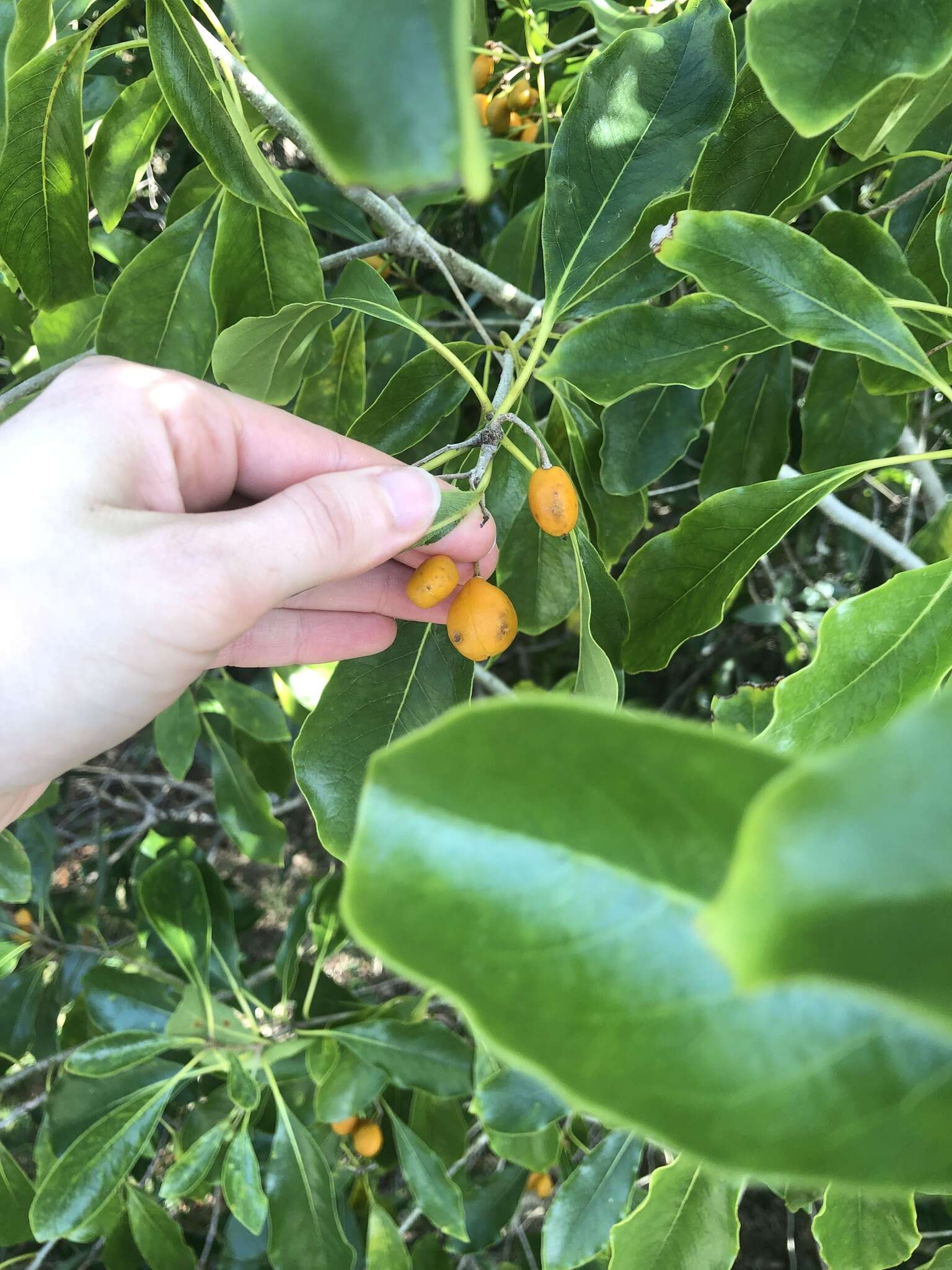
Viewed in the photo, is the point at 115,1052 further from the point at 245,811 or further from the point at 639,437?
the point at 639,437

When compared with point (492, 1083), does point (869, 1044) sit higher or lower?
higher

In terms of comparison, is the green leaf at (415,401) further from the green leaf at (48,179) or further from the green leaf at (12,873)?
the green leaf at (12,873)

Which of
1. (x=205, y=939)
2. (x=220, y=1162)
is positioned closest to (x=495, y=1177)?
(x=220, y=1162)

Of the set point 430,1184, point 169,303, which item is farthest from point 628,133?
point 430,1184

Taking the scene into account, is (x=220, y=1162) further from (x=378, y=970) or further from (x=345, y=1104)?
(x=378, y=970)

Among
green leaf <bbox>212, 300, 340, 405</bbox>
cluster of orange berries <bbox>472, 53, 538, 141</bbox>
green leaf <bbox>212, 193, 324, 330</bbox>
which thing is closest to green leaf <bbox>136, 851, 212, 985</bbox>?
green leaf <bbox>212, 300, 340, 405</bbox>

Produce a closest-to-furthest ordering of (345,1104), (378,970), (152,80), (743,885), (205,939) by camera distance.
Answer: (743,885) < (152,80) < (345,1104) < (205,939) < (378,970)

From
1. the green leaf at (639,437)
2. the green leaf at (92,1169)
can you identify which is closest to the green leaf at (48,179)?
the green leaf at (639,437)
